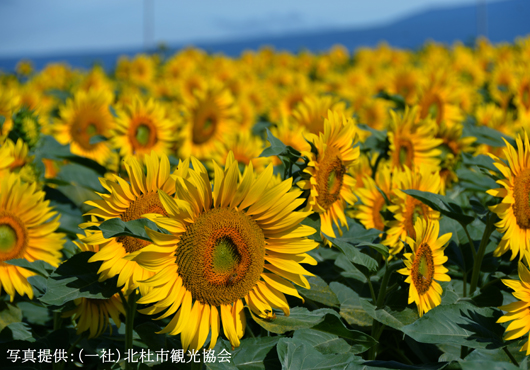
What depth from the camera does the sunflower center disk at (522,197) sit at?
1.94 metres

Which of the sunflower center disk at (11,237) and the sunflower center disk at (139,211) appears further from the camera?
the sunflower center disk at (11,237)

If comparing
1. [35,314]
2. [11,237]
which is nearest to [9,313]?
[35,314]

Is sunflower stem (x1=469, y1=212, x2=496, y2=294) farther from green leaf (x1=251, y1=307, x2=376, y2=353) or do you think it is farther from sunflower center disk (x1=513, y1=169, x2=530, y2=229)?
green leaf (x1=251, y1=307, x2=376, y2=353)

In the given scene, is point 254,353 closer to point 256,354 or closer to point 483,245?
point 256,354

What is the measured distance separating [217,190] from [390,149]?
154cm

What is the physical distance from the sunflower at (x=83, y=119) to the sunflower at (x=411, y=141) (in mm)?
2226

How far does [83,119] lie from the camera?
13.2 ft

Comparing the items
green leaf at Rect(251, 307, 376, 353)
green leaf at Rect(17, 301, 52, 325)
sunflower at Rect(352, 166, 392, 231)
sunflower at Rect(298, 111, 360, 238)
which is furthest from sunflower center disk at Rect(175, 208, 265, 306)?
green leaf at Rect(17, 301, 52, 325)

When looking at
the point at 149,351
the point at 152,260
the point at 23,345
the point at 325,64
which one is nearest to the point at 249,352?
the point at 149,351

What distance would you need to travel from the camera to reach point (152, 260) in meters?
1.46

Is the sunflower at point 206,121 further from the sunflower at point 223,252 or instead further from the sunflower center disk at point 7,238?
the sunflower at point 223,252

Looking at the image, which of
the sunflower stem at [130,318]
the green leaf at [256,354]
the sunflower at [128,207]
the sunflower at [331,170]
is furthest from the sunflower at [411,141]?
the sunflower stem at [130,318]

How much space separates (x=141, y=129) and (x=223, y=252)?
7.39ft

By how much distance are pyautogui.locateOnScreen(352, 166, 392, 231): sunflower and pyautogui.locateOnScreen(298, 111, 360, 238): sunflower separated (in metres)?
0.29
